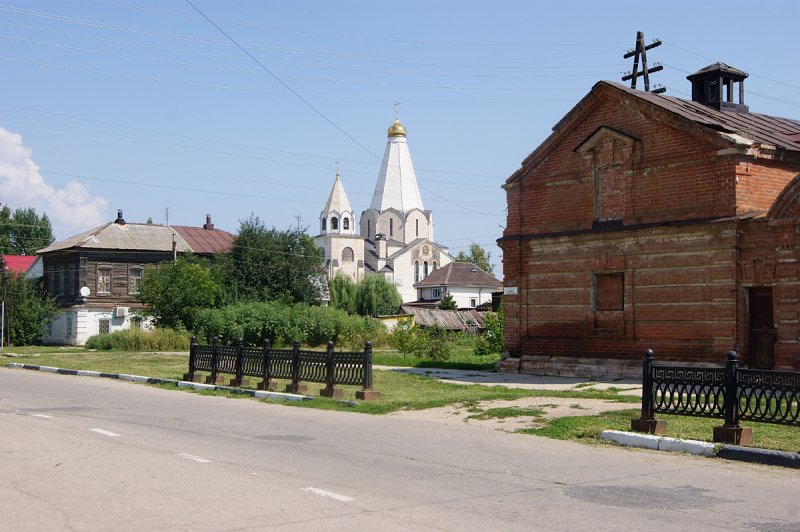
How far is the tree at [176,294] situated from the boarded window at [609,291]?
95.9ft

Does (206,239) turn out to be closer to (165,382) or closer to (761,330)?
(165,382)

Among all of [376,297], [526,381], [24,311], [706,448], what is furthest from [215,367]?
[376,297]

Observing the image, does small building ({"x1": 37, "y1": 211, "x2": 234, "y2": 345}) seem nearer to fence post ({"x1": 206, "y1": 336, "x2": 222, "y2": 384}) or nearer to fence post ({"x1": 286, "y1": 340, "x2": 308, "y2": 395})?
fence post ({"x1": 206, "y1": 336, "x2": 222, "y2": 384})

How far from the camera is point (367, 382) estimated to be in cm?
1691

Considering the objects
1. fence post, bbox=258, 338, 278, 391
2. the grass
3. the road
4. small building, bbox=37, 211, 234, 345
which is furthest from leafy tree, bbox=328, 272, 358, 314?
the road

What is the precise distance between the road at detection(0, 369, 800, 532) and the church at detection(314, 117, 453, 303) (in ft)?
274

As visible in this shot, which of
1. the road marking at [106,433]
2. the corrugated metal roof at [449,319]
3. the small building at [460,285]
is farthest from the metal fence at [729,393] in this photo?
the small building at [460,285]

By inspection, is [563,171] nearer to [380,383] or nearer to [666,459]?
[380,383]

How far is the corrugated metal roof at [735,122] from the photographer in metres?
20.4

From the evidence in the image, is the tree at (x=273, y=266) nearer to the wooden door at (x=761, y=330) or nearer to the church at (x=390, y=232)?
the church at (x=390, y=232)

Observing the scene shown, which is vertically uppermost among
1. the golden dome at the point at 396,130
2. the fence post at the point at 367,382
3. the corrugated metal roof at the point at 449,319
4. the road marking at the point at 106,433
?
the golden dome at the point at 396,130

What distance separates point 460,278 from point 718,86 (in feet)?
210

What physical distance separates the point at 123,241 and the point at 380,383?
136 feet

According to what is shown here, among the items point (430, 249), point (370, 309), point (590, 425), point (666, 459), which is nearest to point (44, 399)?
point (590, 425)
